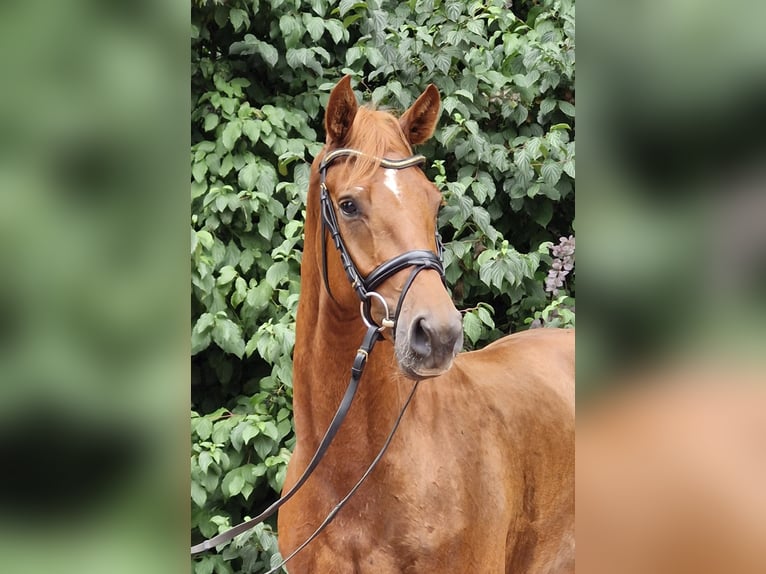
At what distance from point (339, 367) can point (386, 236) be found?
0.26m

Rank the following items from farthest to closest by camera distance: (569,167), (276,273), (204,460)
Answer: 1. (569,167)
2. (276,273)
3. (204,460)

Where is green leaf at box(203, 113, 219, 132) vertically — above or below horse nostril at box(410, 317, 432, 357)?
above

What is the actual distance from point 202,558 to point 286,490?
3.18ft

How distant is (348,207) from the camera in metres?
1.27

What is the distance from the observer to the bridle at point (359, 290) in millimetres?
1206

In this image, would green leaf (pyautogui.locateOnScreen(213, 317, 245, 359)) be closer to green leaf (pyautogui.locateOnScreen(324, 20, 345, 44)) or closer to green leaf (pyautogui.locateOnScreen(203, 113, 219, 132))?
green leaf (pyautogui.locateOnScreen(203, 113, 219, 132))

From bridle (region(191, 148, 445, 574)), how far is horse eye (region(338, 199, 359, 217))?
0.03m

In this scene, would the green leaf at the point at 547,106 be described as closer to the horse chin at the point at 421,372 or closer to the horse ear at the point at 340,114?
the horse ear at the point at 340,114

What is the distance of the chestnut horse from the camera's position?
1220mm
